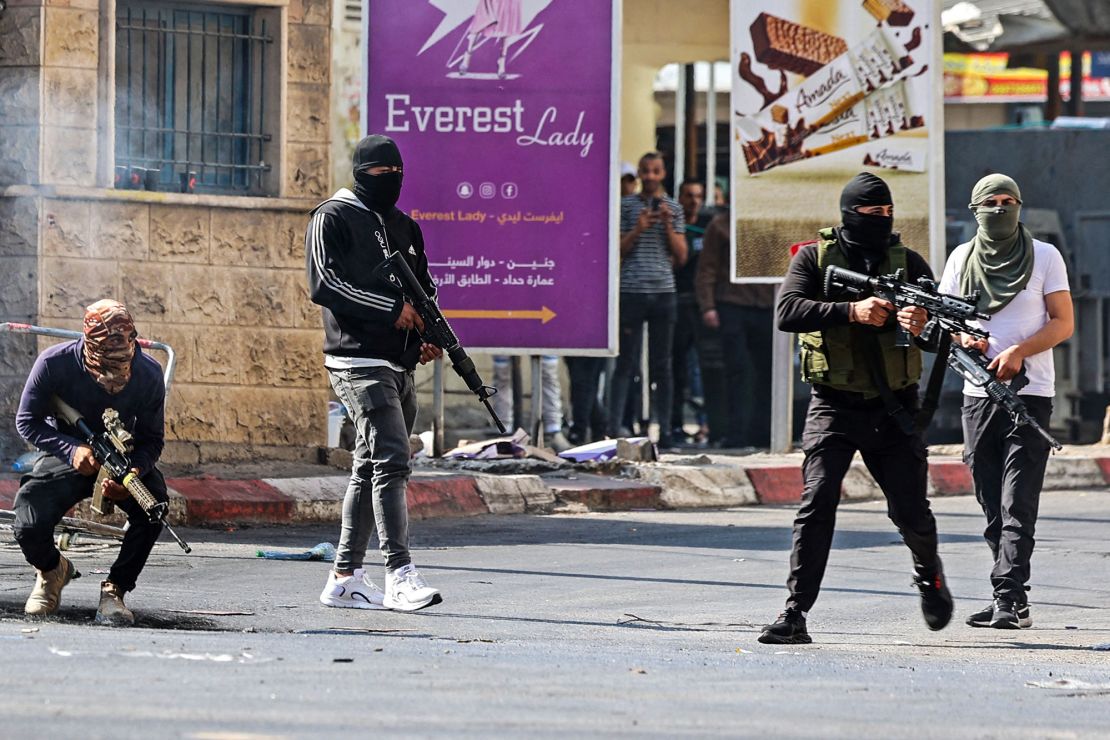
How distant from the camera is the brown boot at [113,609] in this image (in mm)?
7031

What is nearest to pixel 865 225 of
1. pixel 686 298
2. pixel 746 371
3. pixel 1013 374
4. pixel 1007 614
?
pixel 1013 374

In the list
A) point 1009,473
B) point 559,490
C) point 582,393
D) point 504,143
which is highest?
point 504,143

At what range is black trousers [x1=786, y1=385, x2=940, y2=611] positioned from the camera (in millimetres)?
7035

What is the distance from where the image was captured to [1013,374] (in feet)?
24.9

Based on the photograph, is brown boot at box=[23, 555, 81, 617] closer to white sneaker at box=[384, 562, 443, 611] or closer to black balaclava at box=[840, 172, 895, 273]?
white sneaker at box=[384, 562, 443, 611]

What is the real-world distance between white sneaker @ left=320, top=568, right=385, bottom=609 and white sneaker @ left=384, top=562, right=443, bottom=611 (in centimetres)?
9

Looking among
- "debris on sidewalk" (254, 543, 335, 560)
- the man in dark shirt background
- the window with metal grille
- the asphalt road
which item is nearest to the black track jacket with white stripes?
the asphalt road

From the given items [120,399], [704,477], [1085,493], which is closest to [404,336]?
[120,399]

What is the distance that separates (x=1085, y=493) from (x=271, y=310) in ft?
18.3

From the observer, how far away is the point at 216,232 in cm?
1188

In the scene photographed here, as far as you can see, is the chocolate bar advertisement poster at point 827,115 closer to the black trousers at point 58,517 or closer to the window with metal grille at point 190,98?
the window with metal grille at point 190,98

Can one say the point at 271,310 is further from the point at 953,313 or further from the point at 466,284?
the point at 953,313

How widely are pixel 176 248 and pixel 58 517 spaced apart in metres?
4.71

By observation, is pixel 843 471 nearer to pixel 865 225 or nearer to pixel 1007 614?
pixel 865 225
